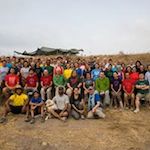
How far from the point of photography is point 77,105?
1354 cm

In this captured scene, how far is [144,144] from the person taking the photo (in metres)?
11.7

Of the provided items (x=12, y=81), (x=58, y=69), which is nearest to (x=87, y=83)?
(x=58, y=69)

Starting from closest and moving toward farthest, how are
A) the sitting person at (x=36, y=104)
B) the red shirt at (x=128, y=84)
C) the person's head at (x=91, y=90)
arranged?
the sitting person at (x=36, y=104)
the person's head at (x=91, y=90)
the red shirt at (x=128, y=84)

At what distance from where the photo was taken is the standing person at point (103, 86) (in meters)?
14.2

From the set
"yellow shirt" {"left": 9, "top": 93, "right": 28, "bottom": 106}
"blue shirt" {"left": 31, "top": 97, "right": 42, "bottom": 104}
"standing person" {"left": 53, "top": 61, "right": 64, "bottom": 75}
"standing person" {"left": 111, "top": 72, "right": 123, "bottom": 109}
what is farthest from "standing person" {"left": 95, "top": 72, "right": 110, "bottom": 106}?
"yellow shirt" {"left": 9, "top": 93, "right": 28, "bottom": 106}

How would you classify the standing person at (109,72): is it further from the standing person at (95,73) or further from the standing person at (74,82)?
the standing person at (74,82)

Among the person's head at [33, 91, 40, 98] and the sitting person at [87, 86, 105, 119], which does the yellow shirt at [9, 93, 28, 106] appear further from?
the sitting person at [87, 86, 105, 119]

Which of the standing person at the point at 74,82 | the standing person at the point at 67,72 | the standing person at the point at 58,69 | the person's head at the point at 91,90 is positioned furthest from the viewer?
the standing person at the point at 67,72

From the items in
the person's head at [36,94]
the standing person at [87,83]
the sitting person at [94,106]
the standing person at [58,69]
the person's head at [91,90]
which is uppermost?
the standing person at [58,69]

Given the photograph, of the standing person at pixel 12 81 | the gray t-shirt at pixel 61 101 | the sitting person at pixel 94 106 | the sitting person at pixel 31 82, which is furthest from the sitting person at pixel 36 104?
the sitting person at pixel 94 106

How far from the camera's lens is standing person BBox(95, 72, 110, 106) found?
46.6ft

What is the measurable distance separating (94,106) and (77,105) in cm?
64

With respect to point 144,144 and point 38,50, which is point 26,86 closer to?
point 144,144

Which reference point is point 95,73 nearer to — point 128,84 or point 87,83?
point 87,83
